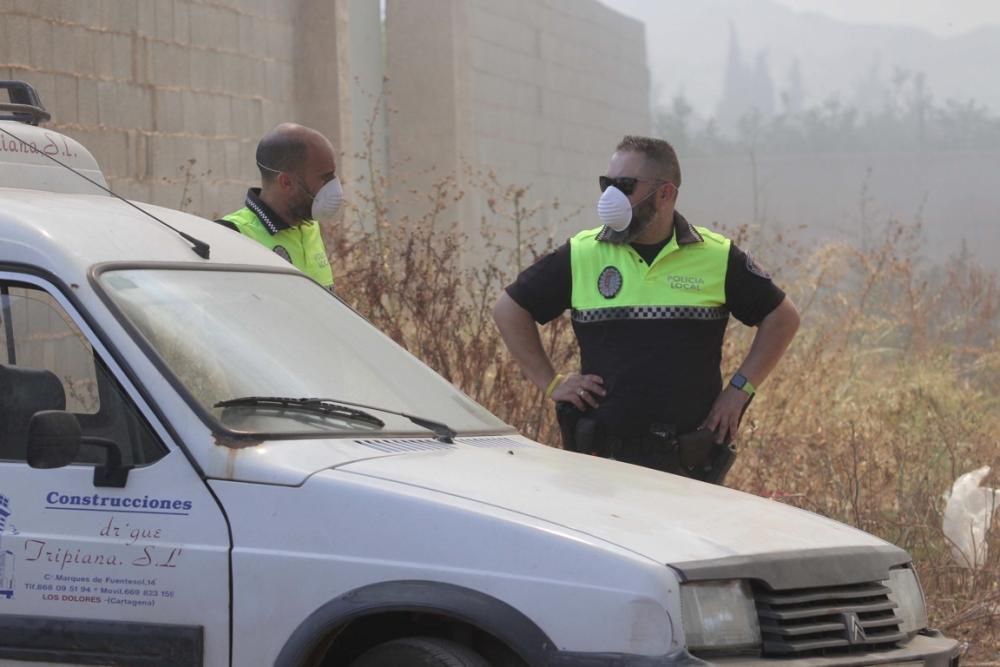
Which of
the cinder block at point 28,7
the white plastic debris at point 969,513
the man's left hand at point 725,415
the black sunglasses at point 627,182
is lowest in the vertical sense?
the white plastic debris at point 969,513

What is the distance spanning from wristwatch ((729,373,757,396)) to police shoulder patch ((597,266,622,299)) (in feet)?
1.71

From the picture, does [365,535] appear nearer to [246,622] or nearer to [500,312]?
[246,622]

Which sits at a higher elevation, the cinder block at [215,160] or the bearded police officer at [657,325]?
the cinder block at [215,160]

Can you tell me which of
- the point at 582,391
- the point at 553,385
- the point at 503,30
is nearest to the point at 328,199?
the point at 553,385

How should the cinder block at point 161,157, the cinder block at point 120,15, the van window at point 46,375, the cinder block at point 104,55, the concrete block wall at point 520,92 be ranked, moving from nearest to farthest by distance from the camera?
the van window at point 46,375 < the cinder block at point 104,55 < the cinder block at point 120,15 < the cinder block at point 161,157 < the concrete block wall at point 520,92

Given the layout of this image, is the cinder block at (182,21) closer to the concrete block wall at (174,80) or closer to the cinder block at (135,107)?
the concrete block wall at (174,80)

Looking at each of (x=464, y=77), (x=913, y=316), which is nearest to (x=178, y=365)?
(x=913, y=316)

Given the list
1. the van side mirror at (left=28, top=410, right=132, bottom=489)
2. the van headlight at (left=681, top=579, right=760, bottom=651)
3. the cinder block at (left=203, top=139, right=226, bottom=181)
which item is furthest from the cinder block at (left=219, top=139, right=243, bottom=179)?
the van headlight at (left=681, top=579, right=760, bottom=651)

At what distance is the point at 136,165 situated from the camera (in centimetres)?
912

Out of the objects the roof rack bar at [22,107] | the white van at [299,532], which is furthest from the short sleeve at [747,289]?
the roof rack bar at [22,107]

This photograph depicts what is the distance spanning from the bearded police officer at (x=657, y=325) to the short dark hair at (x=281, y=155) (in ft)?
3.46

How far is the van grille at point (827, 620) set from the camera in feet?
11.8

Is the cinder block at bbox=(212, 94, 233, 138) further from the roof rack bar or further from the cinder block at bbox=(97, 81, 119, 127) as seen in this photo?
the roof rack bar

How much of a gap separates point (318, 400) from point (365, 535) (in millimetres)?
575
